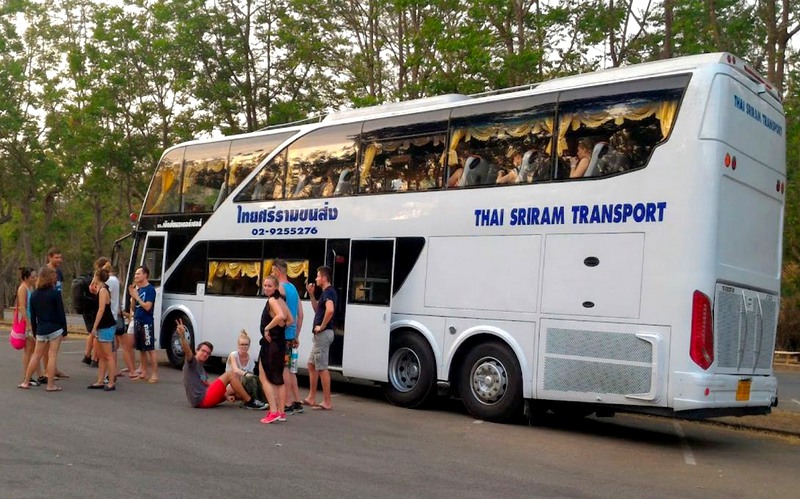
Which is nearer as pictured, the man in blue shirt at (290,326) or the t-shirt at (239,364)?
the man in blue shirt at (290,326)

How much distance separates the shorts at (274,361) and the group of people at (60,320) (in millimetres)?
3132

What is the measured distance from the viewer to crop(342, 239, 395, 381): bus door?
1273 cm

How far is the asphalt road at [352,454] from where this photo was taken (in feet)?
23.4

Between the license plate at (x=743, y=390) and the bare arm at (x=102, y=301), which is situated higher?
the bare arm at (x=102, y=301)

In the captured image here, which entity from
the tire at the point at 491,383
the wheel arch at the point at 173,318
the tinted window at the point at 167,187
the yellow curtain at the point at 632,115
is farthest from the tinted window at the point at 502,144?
the tinted window at the point at 167,187

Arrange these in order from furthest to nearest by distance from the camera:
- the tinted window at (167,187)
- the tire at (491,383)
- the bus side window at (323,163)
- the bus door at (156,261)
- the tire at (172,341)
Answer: the tinted window at (167,187), the bus door at (156,261), the tire at (172,341), the bus side window at (323,163), the tire at (491,383)

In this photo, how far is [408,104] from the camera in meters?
13.3

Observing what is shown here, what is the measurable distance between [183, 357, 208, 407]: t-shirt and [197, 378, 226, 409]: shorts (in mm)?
61

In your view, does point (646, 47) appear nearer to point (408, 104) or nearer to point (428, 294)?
point (408, 104)

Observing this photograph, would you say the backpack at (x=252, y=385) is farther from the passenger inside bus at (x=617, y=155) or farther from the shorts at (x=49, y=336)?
the passenger inside bus at (x=617, y=155)

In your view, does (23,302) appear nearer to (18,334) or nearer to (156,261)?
(18,334)

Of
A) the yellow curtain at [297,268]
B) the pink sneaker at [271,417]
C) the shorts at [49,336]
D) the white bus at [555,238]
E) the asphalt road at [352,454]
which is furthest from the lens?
the yellow curtain at [297,268]

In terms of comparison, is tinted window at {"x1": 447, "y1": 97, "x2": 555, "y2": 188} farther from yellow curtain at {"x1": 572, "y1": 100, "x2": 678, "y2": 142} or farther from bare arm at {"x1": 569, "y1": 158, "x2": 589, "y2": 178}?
yellow curtain at {"x1": 572, "y1": 100, "x2": 678, "y2": 142}

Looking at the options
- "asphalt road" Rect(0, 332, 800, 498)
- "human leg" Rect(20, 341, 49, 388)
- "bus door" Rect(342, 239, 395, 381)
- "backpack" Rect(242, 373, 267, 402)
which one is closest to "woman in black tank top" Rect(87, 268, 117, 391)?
"asphalt road" Rect(0, 332, 800, 498)
